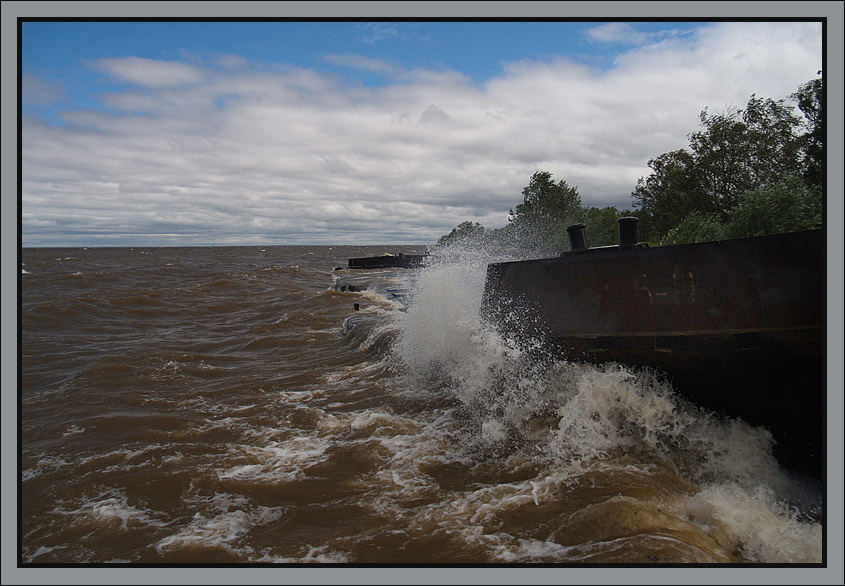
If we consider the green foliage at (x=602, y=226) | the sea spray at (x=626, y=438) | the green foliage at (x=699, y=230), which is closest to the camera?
the sea spray at (x=626, y=438)

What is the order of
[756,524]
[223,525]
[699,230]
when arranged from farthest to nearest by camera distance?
[699,230]
[223,525]
[756,524]

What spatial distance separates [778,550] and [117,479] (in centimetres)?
560

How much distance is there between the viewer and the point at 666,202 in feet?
78.4

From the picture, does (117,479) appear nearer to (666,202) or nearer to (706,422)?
(706,422)

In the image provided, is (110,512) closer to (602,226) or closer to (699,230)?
(699,230)

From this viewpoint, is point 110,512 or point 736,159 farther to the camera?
point 736,159

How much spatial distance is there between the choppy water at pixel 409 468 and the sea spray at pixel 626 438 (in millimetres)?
18

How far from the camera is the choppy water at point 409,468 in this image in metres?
3.60

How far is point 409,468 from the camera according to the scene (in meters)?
4.86

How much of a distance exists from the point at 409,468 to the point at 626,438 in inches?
86.3

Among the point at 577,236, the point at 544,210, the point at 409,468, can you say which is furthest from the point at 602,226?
the point at 409,468

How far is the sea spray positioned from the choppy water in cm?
2

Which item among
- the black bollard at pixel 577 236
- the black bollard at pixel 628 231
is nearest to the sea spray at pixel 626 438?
the black bollard at pixel 577 236

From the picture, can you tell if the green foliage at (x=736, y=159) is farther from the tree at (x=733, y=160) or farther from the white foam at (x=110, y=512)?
the white foam at (x=110, y=512)
